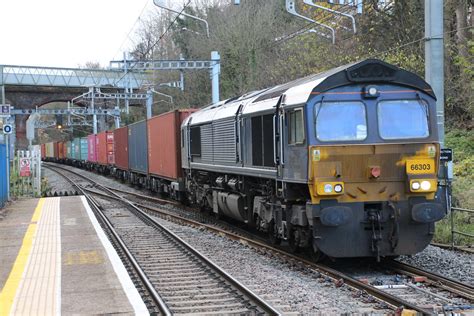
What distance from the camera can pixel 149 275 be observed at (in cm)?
982

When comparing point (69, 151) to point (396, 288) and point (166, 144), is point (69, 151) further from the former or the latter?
point (396, 288)

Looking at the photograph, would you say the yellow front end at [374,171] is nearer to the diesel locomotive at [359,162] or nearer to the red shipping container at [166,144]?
the diesel locomotive at [359,162]

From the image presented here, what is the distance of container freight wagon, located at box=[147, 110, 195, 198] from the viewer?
2133 cm

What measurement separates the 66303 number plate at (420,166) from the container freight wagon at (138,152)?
1972 cm

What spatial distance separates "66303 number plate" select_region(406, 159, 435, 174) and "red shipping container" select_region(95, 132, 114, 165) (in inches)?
1312

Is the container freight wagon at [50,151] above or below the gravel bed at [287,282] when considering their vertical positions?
above

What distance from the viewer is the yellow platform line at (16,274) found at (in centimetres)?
736

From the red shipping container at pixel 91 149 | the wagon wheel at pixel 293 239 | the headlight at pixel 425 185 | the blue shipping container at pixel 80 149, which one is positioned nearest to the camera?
the headlight at pixel 425 185

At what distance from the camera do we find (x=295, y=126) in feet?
32.1

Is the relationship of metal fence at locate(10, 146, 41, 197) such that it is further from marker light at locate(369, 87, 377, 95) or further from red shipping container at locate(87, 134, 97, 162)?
marker light at locate(369, 87, 377, 95)

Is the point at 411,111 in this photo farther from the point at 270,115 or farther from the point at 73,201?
the point at 73,201

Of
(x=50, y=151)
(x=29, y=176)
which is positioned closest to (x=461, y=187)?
(x=29, y=176)

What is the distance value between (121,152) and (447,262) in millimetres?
28831

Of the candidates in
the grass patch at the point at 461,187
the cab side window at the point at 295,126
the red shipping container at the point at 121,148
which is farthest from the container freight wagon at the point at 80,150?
the cab side window at the point at 295,126
